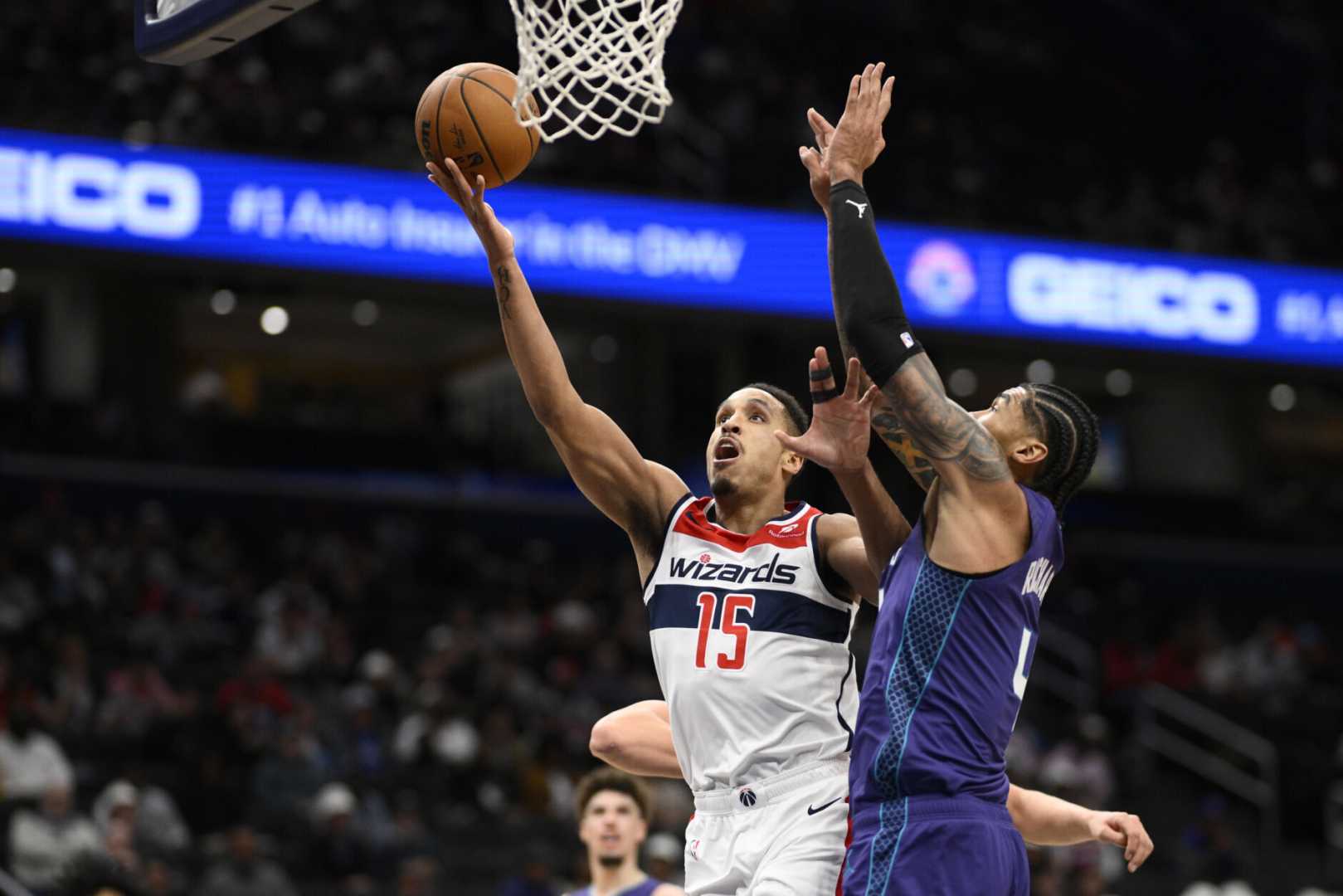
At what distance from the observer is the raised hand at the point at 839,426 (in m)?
4.52

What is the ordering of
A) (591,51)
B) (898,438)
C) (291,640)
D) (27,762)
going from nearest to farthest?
(898,438), (591,51), (27,762), (291,640)

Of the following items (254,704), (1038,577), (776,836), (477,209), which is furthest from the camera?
(254,704)

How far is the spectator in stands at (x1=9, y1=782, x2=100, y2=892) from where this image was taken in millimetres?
11266

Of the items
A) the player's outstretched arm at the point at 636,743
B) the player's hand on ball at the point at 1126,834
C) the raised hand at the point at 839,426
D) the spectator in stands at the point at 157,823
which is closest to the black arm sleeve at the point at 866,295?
the raised hand at the point at 839,426

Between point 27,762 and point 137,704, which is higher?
point 137,704

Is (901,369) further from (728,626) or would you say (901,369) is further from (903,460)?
(728,626)

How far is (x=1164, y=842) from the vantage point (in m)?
16.8

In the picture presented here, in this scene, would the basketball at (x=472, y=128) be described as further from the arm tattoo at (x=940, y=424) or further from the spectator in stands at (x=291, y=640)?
the spectator in stands at (x=291, y=640)

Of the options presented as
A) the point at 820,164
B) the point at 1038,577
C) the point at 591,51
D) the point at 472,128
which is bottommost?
the point at 1038,577

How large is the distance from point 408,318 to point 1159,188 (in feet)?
34.3

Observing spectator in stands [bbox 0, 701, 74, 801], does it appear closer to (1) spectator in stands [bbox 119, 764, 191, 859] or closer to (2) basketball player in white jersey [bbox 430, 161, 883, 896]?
(1) spectator in stands [bbox 119, 764, 191, 859]

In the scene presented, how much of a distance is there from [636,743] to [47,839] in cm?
730

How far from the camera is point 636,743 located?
5387 mm

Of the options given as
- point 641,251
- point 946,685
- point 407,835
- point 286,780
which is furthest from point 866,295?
point 641,251
